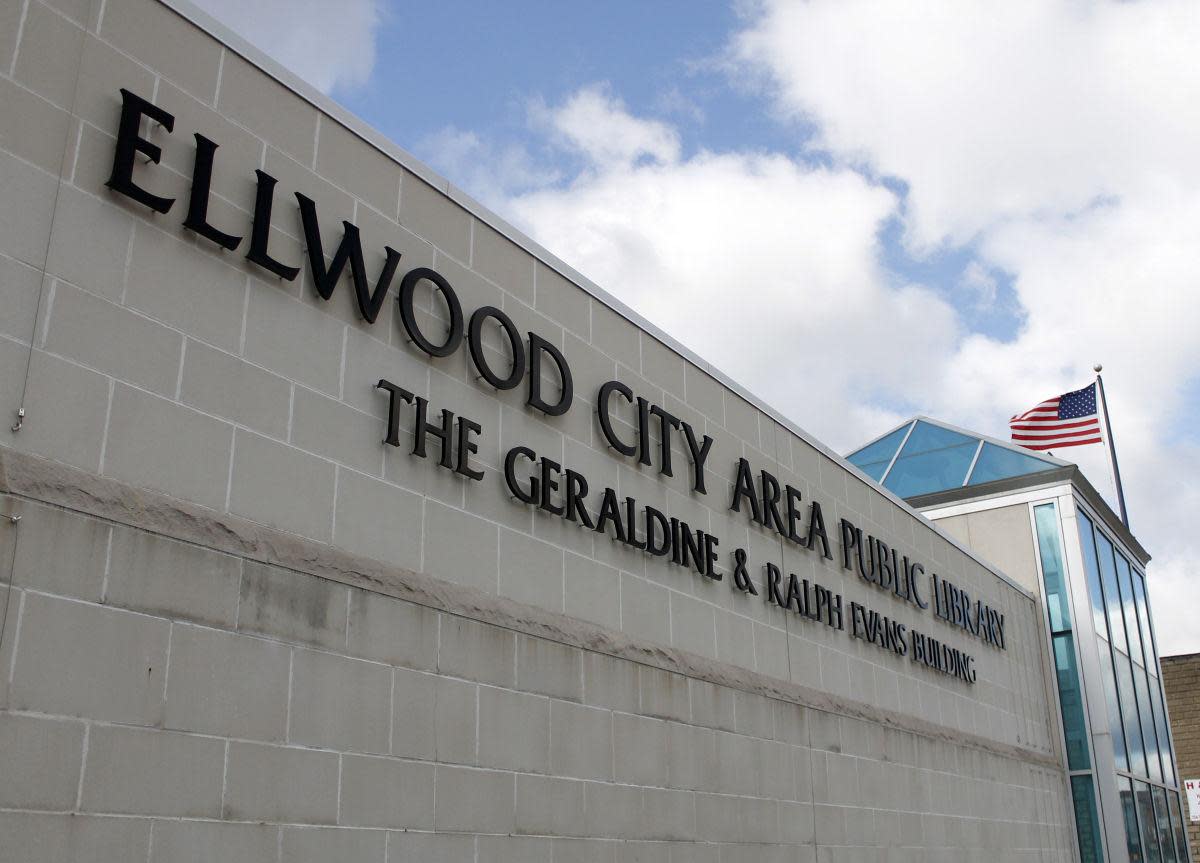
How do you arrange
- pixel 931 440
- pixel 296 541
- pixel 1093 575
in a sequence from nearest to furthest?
pixel 296 541, pixel 1093 575, pixel 931 440

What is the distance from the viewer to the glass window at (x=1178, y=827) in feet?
72.3

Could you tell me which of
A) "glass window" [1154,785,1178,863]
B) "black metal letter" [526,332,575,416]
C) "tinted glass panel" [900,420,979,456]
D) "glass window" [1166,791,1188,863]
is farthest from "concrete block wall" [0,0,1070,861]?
"glass window" [1166,791,1188,863]

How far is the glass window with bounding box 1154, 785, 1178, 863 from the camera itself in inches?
834

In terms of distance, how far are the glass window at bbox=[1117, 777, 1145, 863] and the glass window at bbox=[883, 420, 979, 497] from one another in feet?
18.4

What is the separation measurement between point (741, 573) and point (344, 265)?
17.6 ft

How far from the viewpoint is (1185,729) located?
3041 cm

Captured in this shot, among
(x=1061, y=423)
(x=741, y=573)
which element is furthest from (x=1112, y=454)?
(x=741, y=573)

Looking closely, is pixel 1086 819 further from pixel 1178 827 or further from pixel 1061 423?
pixel 1061 423

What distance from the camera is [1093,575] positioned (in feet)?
68.5

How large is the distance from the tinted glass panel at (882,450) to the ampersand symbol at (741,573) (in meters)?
12.0

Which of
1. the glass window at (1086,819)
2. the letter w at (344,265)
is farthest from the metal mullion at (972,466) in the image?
the letter w at (344,265)

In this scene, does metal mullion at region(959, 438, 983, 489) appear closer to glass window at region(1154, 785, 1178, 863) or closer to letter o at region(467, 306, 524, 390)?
glass window at region(1154, 785, 1178, 863)

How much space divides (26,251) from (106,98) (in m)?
1.10

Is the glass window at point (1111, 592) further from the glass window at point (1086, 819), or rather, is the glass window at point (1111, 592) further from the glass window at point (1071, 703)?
the glass window at point (1086, 819)
